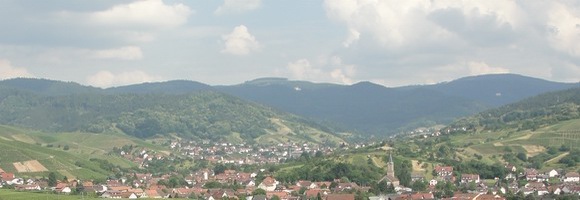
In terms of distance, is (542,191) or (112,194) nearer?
(542,191)

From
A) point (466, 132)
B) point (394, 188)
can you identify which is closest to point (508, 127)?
point (466, 132)

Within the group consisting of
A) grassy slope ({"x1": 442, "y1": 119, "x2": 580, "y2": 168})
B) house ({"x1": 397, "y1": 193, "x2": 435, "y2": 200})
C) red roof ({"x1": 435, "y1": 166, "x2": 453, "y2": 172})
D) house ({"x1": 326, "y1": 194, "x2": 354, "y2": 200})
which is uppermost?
grassy slope ({"x1": 442, "y1": 119, "x2": 580, "y2": 168})

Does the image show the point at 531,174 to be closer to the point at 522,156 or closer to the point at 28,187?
the point at 522,156

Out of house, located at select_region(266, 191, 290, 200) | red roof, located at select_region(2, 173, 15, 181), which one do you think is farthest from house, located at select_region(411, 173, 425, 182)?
red roof, located at select_region(2, 173, 15, 181)

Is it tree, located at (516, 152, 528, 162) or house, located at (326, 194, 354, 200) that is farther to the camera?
tree, located at (516, 152, 528, 162)

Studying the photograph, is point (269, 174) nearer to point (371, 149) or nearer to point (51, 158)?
point (371, 149)

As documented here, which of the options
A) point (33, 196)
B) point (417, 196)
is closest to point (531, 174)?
point (417, 196)

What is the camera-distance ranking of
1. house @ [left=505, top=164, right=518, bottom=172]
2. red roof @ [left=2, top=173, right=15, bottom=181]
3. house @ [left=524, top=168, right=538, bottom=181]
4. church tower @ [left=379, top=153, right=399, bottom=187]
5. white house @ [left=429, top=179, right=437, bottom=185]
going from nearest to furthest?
church tower @ [left=379, top=153, right=399, bottom=187] → white house @ [left=429, top=179, right=437, bottom=185] → house @ [left=524, top=168, right=538, bottom=181] → house @ [left=505, top=164, right=518, bottom=172] → red roof @ [left=2, top=173, right=15, bottom=181]

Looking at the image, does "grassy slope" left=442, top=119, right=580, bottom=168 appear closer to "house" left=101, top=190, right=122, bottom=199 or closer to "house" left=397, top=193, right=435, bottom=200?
"house" left=397, top=193, right=435, bottom=200
